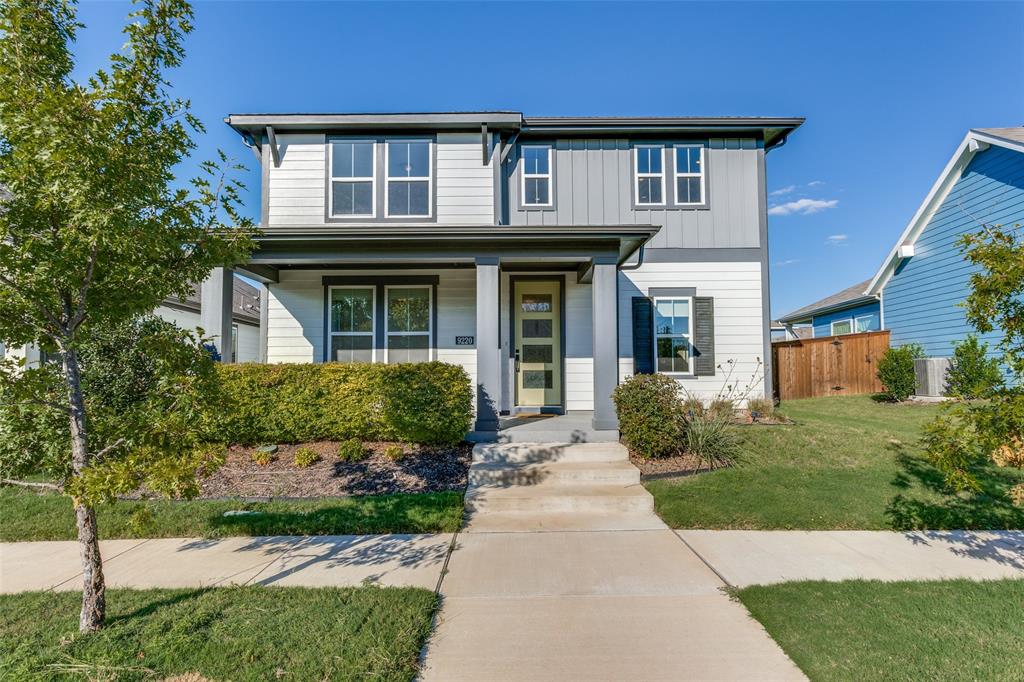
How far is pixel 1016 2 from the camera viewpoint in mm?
8688

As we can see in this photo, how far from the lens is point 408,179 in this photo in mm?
8992

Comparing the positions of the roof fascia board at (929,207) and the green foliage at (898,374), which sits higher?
the roof fascia board at (929,207)

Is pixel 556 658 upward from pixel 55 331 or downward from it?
downward

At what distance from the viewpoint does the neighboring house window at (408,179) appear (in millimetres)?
9008

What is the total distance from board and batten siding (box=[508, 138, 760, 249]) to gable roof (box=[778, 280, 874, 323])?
932 centimetres

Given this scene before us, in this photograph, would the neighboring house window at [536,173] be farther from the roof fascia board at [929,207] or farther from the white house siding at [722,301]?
the roof fascia board at [929,207]

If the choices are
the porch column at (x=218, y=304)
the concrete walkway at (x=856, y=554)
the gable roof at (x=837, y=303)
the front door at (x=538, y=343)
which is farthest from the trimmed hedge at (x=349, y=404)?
the gable roof at (x=837, y=303)

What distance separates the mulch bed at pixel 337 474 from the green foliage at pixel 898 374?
11.2m

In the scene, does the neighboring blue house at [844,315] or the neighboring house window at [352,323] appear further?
the neighboring blue house at [844,315]

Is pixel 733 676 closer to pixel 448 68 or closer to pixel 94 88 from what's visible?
pixel 94 88

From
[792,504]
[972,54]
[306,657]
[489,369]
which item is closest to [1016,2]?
[972,54]

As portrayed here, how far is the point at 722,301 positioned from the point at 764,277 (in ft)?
3.18

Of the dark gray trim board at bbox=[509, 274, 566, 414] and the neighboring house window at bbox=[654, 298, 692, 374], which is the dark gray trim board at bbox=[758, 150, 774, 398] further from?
the dark gray trim board at bbox=[509, 274, 566, 414]

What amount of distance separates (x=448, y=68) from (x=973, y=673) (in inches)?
490
